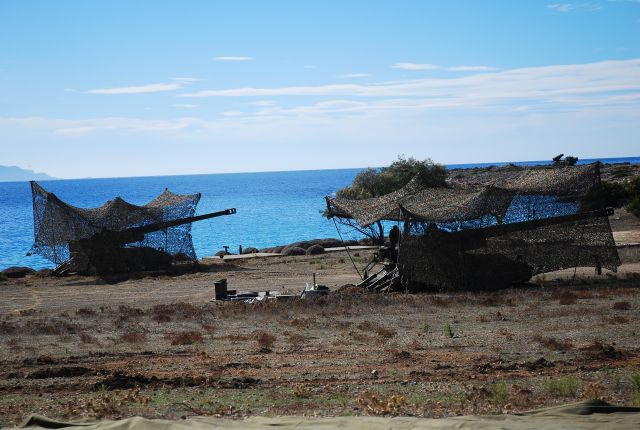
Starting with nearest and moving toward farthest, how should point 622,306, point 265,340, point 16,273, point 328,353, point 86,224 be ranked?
point 328,353, point 265,340, point 622,306, point 86,224, point 16,273

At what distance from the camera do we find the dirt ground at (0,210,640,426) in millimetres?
12305

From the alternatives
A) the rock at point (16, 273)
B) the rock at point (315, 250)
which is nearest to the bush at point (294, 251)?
the rock at point (315, 250)

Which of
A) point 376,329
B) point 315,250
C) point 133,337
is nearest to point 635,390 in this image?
point 376,329

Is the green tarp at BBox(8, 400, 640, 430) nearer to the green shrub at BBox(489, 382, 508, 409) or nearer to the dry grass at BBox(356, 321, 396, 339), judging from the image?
the green shrub at BBox(489, 382, 508, 409)

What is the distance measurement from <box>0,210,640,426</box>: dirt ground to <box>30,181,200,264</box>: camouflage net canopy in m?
9.73

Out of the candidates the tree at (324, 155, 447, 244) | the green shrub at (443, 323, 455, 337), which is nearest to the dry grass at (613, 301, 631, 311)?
the green shrub at (443, 323, 455, 337)

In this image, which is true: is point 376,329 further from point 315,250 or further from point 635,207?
→ point 635,207

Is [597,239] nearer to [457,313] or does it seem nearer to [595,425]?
[457,313]

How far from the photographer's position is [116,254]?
40.6m

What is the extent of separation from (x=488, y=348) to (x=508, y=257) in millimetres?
11654

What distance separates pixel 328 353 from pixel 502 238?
1276 cm

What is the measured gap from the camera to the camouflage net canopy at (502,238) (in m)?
28.0

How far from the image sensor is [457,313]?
2311 centimetres

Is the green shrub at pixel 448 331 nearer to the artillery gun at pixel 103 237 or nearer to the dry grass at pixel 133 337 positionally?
the dry grass at pixel 133 337
